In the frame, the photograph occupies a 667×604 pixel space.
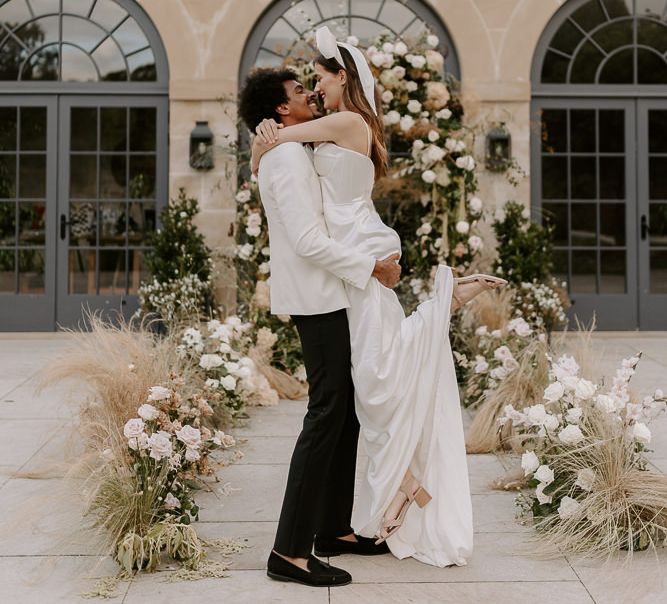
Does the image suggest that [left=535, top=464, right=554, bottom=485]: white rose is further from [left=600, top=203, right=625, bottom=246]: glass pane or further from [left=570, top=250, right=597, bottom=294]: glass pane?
[left=600, top=203, right=625, bottom=246]: glass pane

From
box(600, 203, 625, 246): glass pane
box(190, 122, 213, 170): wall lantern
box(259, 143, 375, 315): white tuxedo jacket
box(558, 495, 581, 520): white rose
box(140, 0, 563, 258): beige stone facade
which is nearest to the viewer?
box(259, 143, 375, 315): white tuxedo jacket

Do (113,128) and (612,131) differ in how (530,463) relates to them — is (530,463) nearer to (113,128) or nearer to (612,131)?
(612,131)

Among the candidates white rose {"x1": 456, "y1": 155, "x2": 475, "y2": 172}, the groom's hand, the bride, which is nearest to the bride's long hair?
the bride

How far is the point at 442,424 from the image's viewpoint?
152 inches

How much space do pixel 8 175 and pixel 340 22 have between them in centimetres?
395

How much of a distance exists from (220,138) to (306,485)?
295 inches

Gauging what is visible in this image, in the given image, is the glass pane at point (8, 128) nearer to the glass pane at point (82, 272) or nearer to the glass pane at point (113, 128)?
the glass pane at point (113, 128)

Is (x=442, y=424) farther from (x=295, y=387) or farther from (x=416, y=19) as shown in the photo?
(x=416, y=19)

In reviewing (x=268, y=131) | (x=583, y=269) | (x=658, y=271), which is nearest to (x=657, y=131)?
(x=658, y=271)

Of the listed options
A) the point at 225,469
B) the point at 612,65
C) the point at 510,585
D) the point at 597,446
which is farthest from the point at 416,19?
the point at 510,585

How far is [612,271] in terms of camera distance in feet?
35.8

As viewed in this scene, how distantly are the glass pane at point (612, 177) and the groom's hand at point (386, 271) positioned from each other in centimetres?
773

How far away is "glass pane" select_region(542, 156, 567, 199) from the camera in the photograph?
10906mm

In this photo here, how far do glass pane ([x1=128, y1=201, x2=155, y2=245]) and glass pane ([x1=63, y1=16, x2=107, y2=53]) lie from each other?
1.77m
